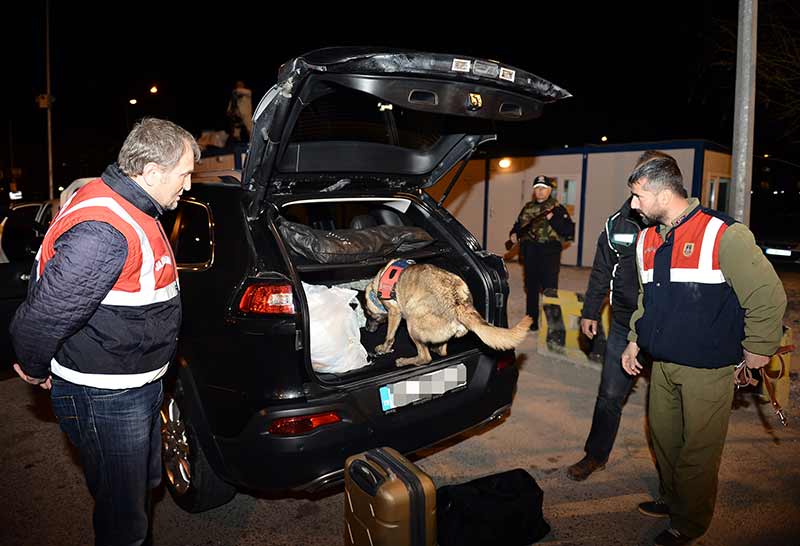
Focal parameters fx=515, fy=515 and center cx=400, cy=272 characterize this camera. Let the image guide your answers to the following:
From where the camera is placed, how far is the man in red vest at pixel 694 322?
96.7 inches

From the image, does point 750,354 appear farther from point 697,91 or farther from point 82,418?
point 697,91

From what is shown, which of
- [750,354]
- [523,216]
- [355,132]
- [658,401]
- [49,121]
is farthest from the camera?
[49,121]

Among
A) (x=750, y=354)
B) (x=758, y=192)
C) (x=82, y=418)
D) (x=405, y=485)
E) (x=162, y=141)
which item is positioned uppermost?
(x=758, y=192)

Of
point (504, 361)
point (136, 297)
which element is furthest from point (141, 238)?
point (504, 361)

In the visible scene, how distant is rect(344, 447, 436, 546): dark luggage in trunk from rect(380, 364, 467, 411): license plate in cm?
65

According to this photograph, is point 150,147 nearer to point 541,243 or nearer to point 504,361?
point 504,361

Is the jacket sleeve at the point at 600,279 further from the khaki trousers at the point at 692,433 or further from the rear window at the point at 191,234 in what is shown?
the rear window at the point at 191,234

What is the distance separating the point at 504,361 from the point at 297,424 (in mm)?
1447

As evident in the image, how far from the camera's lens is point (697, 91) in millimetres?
10633

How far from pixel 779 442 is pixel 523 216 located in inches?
158

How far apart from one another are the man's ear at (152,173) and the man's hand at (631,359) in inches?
107

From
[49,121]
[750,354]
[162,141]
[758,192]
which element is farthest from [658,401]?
[758,192]

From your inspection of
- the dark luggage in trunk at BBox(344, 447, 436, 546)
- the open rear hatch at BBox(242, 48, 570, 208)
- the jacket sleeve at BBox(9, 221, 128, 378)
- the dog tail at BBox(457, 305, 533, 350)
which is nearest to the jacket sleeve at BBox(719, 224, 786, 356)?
the dog tail at BBox(457, 305, 533, 350)

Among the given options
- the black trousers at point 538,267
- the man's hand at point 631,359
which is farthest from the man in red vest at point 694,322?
the black trousers at point 538,267
